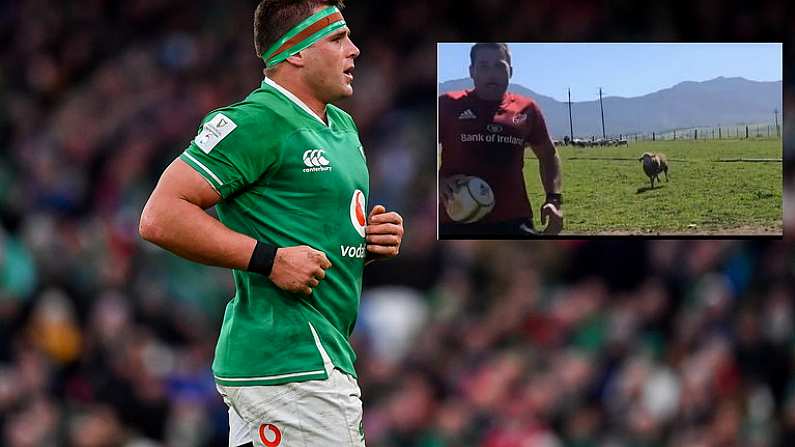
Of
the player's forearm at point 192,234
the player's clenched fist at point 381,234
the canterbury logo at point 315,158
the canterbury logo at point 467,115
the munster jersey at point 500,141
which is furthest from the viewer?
the canterbury logo at point 467,115

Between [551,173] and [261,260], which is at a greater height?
[551,173]

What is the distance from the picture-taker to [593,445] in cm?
482

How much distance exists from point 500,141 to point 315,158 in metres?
2.38

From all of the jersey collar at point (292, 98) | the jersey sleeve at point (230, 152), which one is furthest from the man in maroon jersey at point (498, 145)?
the jersey sleeve at point (230, 152)

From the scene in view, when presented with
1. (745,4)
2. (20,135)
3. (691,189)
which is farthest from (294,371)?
(745,4)

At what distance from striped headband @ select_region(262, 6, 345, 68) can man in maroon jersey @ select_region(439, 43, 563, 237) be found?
2238 millimetres

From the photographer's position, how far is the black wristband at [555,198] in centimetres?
441

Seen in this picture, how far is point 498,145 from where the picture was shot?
4371mm

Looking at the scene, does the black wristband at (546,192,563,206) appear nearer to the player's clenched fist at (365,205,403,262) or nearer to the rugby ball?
the rugby ball

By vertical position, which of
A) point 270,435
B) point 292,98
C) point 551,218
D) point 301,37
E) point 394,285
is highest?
point 301,37

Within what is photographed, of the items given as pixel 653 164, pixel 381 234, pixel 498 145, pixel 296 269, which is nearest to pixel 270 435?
pixel 296 269

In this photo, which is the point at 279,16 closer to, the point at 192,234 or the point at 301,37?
the point at 301,37

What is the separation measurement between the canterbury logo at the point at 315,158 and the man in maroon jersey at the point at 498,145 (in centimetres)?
233

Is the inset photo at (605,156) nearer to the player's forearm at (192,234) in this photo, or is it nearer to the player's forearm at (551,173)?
the player's forearm at (551,173)
